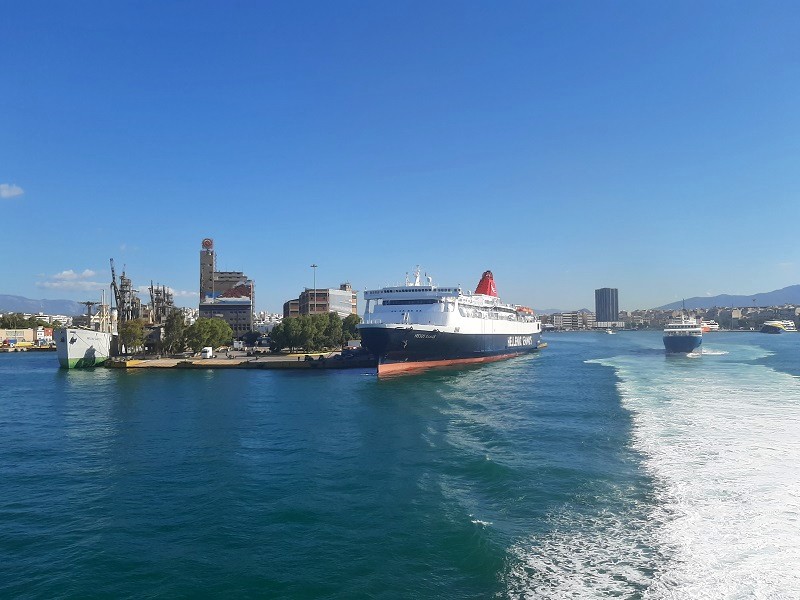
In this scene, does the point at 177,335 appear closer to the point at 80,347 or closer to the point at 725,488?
the point at 80,347

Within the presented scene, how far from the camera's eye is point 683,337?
6775 cm

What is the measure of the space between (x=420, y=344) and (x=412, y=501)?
110ft

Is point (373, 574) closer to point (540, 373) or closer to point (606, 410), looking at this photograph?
point (606, 410)

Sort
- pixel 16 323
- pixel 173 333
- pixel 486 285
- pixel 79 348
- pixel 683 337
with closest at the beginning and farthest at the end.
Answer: pixel 79 348, pixel 683 337, pixel 173 333, pixel 486 285, pixel 16 323

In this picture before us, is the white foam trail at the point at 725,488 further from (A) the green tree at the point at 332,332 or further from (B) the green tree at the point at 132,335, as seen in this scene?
(B) the green tree at the point at 132,335

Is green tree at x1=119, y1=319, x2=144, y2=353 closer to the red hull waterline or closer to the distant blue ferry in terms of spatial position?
the red hull waterline

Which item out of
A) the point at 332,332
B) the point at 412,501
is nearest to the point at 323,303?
the point at 332,332

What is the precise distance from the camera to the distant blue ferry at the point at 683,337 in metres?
67.8

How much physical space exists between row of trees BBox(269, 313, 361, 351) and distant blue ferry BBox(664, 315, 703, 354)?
159 ft

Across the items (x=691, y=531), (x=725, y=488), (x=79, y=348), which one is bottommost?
(x=691, y=531)

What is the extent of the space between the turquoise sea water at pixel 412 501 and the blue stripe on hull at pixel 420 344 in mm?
14818

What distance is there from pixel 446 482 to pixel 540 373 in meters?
36.1

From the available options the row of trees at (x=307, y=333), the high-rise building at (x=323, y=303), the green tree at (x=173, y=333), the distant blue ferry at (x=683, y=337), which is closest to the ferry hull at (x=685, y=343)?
the distant blue ferry at (x=683, y=337)

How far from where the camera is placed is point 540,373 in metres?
50.9
